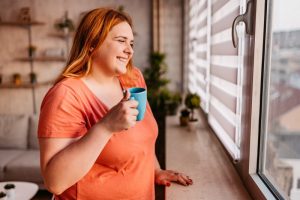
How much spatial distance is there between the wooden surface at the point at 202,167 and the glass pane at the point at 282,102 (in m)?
0.18

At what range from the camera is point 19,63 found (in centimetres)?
484

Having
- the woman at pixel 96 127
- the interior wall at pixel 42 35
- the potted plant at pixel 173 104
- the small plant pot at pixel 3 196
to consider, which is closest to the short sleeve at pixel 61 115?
the woman at pixel 96 127

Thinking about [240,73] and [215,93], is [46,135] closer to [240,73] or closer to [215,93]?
[240,73]

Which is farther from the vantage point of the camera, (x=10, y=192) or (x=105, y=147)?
(x=10, y=192)

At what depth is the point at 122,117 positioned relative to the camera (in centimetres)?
78

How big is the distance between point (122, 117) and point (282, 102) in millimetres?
586

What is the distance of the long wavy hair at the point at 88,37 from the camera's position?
0.99 meters

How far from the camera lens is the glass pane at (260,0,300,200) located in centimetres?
90

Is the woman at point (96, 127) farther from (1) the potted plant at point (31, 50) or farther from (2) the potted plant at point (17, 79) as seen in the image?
(2) the potted plant at point (17, 79)

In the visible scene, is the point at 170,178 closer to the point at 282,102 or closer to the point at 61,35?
the point at 282,102

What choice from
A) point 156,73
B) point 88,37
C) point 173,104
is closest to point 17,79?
point 156,73

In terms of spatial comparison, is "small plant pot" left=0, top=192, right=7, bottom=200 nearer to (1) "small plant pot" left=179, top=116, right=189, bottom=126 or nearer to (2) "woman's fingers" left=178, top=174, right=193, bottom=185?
(1) "small plant pot" left=179, top=116, right=189, bottom=126

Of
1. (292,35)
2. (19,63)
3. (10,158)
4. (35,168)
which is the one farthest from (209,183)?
(19,63)

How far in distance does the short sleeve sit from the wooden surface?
50cm
